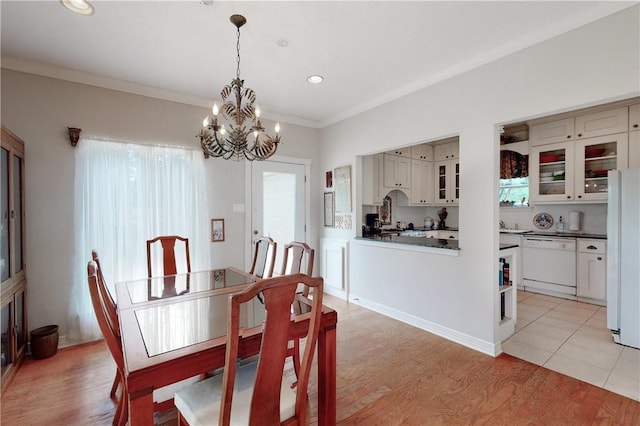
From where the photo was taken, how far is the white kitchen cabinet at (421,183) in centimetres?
533

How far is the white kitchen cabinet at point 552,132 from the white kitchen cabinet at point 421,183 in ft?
5.43

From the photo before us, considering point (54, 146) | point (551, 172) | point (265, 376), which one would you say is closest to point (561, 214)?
point (551, 172)

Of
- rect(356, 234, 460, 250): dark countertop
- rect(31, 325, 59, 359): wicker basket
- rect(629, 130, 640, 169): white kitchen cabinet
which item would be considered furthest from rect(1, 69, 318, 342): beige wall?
rect(629, 130, 640, 169): white kitchen cabinet

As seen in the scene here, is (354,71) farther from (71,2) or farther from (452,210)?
(452,210)

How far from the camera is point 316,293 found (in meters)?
1.20

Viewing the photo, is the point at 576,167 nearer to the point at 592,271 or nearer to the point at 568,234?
the point at 568,234

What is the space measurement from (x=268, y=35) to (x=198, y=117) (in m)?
1.70

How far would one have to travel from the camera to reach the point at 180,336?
141 centimetres

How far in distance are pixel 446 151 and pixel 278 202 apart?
3450 mm

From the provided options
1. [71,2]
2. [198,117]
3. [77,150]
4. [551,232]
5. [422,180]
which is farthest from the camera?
[422,180]

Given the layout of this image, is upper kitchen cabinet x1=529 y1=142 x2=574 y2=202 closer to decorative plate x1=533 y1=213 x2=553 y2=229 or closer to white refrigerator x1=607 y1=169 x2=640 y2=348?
decorative plate x1=533 y1=213 x2=553 y2=229

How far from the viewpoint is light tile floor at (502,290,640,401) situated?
2.27 meters

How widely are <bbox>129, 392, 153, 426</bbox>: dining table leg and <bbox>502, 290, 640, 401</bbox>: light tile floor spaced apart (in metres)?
2.87

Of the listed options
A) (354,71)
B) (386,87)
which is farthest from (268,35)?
(386,87)
